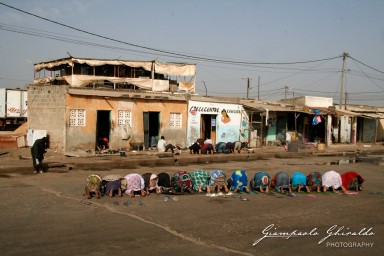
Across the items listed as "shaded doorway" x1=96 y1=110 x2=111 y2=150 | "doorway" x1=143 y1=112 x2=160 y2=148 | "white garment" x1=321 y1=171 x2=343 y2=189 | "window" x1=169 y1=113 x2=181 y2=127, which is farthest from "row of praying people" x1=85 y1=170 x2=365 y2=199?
"window" x1=169 y1=113 x2=181 y2=127

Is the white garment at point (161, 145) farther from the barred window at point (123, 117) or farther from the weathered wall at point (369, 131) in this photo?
the weathered wall at point (369, 131)

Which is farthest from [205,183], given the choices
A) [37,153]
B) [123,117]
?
[123,117]

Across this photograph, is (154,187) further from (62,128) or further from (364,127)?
(364,127)

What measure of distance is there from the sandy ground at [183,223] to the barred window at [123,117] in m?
10.7

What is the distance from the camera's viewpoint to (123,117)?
2361 centimetres

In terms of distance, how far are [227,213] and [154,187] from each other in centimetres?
291

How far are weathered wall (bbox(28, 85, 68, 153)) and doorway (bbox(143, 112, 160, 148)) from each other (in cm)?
528

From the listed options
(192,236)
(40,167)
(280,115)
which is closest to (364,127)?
(280,115)

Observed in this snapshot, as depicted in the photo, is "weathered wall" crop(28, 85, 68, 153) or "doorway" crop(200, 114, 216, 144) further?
"doorway" crop(200, 114, 216, 144)

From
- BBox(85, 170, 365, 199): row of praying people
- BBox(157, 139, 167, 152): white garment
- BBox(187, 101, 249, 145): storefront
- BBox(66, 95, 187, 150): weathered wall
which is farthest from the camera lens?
BBox(187, 101, 249, 145): storefront

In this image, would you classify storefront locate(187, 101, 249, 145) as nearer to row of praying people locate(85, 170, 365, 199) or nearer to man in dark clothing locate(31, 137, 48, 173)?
man in dark clothing locate(31, 137, 48, 173)

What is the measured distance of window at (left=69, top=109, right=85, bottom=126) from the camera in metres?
21.4

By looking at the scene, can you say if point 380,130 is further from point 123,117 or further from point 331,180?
point 331,180

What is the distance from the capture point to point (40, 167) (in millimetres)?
15641
